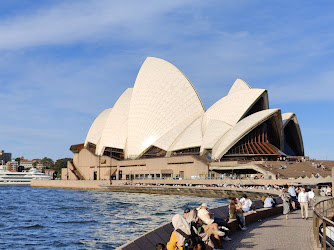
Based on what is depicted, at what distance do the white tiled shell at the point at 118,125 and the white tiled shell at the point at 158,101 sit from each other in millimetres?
7325

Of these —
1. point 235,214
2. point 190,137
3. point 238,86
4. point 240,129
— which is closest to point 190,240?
point 235,214

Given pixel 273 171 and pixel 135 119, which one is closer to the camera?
pixel 273 171

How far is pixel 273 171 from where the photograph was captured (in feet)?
172

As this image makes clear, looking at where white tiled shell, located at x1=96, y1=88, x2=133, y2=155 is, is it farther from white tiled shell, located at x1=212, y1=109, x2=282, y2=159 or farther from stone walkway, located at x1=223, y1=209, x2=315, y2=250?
stone walkway, located at x1=223, y1=209, x2=315, y2=250

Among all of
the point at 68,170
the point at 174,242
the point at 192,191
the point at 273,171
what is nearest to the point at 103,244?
the point at 174,242

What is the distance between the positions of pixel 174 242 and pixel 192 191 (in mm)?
43173

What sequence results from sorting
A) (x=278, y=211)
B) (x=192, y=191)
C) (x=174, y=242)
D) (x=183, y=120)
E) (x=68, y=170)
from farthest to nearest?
1. (x=68, y=170)
2. (x=183, y=120)
3. (x=192, y=191)
4. (x=278, y=211)
5. (x=174, y=242)

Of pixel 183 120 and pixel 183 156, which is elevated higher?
pixel 183 120

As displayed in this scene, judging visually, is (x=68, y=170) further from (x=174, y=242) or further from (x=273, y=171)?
(x=174, y=242)

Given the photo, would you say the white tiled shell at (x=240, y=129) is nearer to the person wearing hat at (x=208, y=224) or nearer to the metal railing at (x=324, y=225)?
the metal railing at (x=324, y=225)

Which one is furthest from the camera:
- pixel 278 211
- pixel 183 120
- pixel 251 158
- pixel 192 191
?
pixel 183 120

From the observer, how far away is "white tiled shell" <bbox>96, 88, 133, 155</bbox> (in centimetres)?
8244

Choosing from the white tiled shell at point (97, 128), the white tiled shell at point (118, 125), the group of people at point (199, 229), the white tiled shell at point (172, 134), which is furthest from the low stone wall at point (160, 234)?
the white tiled shell at point (97, 128)

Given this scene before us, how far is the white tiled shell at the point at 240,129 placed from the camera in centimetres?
6025
